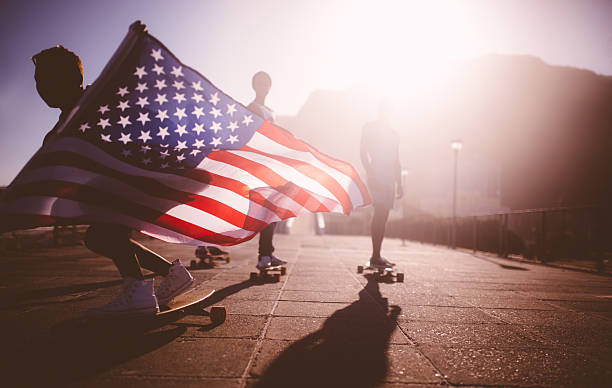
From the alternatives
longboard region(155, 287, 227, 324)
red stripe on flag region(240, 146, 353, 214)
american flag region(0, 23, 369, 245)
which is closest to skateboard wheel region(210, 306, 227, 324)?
longboard region(155, 287, 227, 324)

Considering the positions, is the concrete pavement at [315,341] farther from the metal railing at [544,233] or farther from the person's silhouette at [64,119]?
the metal railing at [544,233]

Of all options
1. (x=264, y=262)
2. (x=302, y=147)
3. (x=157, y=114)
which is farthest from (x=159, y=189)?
(x=264, y=262)

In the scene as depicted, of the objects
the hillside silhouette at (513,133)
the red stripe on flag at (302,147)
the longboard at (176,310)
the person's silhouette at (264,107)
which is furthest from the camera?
the hillside silhouette at (513,133)

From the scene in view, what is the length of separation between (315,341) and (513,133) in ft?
201

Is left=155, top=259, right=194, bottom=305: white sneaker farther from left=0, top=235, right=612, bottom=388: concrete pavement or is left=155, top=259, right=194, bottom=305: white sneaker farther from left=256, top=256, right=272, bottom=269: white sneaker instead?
left=256, top=256, right=272, bottom=269: white sneaker

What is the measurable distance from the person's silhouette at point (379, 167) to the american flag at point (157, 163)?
2216 mm

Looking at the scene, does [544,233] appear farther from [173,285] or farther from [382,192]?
[173,285]

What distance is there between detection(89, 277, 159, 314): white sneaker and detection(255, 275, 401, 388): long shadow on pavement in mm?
739

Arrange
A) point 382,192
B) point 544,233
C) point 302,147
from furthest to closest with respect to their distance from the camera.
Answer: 1. point 544,233
2. point 382,192
3. point 302,147

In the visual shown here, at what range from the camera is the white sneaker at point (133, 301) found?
196 centimetres

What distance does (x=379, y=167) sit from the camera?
517cm

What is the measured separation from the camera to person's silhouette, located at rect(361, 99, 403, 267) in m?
5.15

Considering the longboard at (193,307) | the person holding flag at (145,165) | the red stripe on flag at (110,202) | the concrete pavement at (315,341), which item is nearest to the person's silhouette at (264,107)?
the concrete pavement at (315,341)

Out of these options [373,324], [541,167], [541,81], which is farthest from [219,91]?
[541,81]
